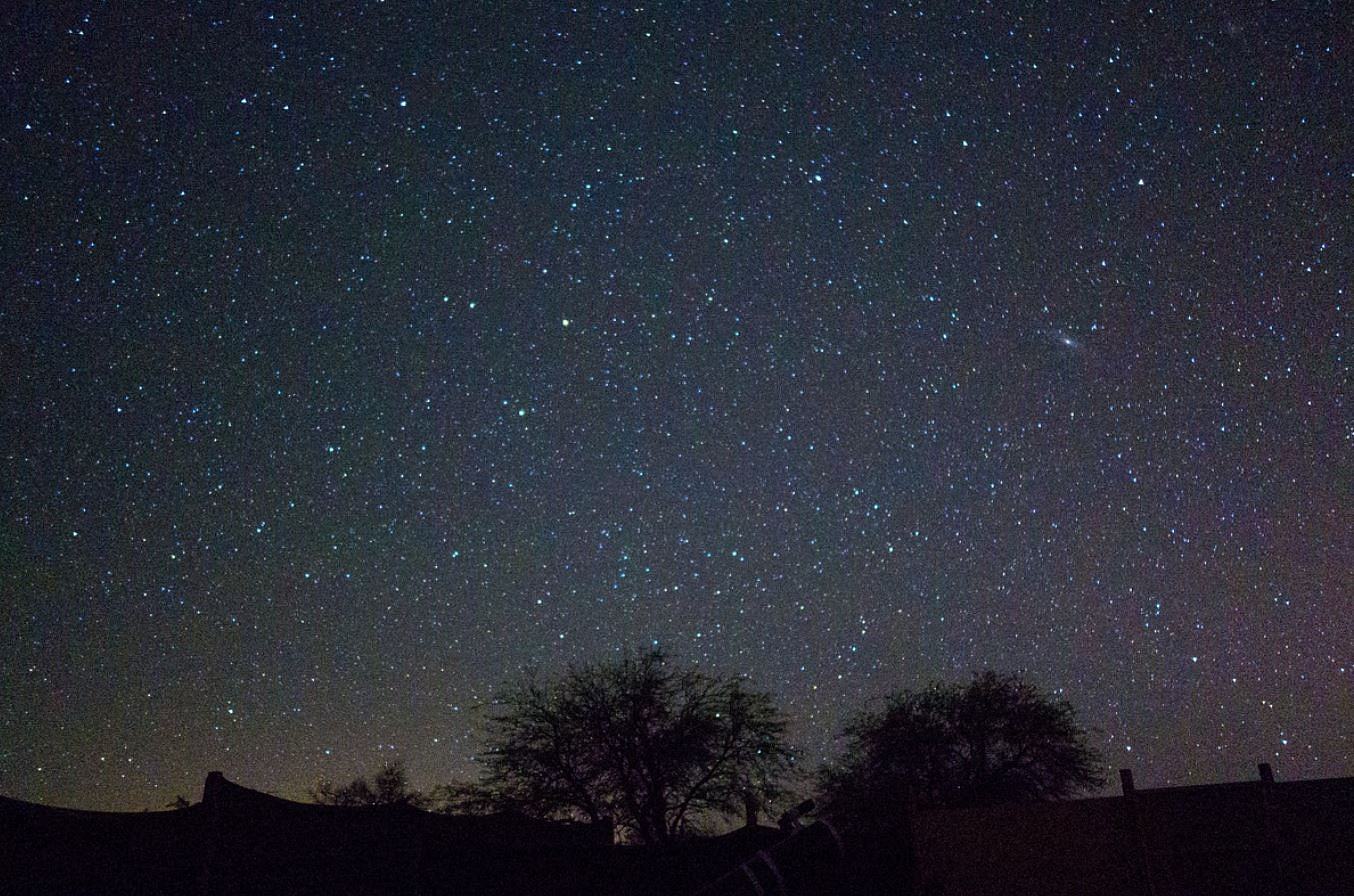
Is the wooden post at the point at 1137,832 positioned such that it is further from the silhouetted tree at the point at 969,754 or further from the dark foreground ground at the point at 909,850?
the silhouetted tree at the point at 969,754

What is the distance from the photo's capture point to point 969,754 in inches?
1172

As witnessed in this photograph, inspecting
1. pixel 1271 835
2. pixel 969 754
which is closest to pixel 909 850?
pixel 1271 835

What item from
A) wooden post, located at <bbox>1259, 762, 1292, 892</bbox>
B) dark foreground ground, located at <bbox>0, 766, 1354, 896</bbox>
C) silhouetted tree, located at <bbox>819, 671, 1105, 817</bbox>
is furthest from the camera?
silhouetted tree, located at <bbox>819, 671, 1105, 817</bbox>

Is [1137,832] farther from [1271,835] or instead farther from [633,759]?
[633,759]

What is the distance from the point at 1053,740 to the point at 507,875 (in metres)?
21.4

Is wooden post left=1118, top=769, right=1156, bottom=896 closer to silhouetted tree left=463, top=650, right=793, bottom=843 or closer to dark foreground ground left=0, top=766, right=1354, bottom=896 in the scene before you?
dark foreground ground left=0, top=766, right=1354, bottom=896

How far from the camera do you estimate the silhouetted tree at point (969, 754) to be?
28.9 metres

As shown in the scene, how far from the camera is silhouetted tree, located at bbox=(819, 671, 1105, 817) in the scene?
28938 mm

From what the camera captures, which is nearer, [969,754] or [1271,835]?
[1271,835]

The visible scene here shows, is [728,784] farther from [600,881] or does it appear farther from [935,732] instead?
[600,881]

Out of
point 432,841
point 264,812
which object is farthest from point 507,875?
point 264,812

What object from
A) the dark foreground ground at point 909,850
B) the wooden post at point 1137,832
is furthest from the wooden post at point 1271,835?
the wooden post at point 1137,832

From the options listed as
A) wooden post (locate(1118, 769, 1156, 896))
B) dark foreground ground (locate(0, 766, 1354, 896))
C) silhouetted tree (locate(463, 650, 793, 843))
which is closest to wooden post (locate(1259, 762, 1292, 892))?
dark foreground ground (locate(0, 766, 1354, 896))

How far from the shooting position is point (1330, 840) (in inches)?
468
